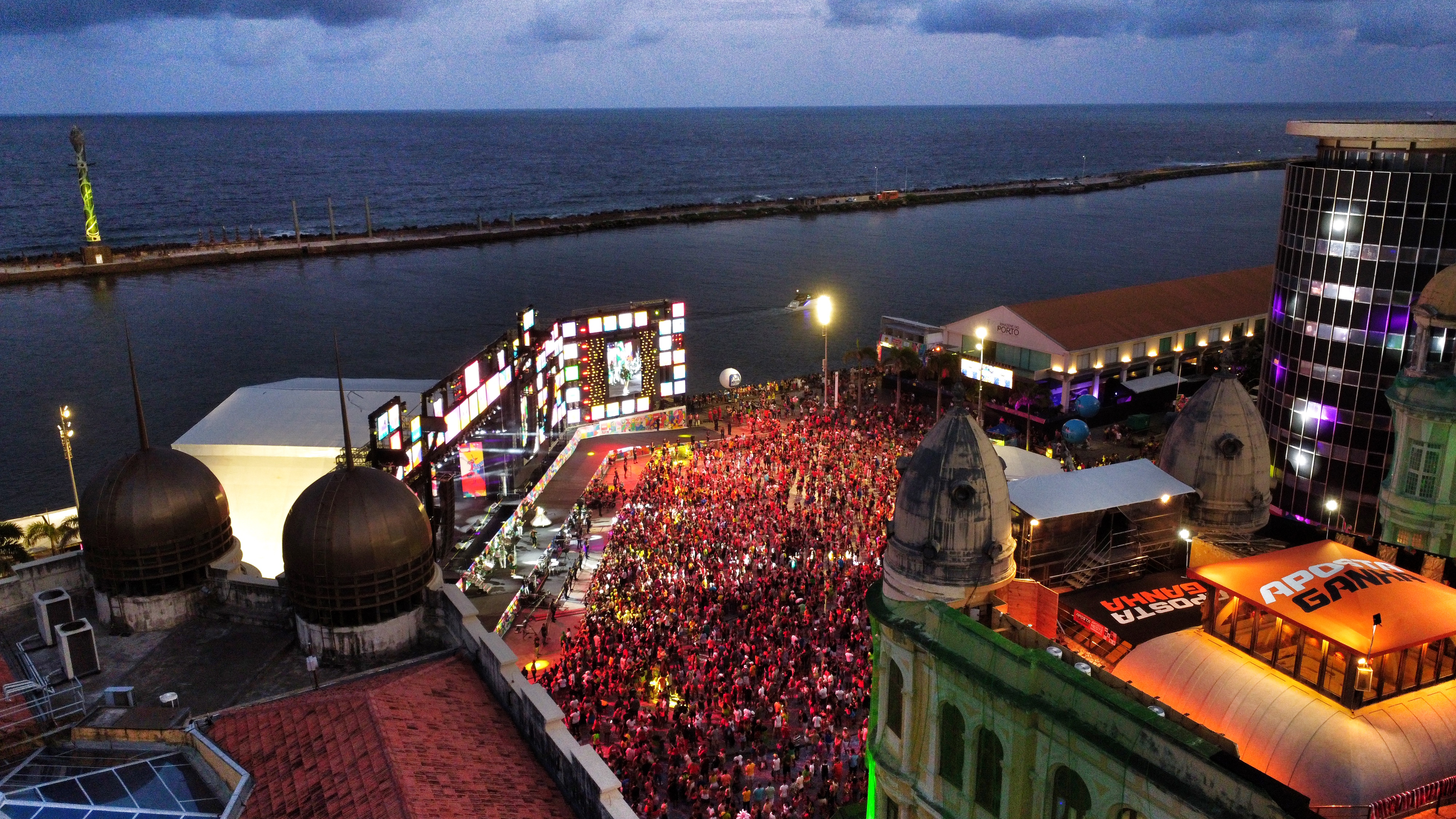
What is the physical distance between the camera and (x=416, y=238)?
147625 mm

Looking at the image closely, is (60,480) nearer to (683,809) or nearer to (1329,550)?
(683,809)

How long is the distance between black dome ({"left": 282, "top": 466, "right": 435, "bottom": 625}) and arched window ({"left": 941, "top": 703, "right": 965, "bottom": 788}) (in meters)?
12.9

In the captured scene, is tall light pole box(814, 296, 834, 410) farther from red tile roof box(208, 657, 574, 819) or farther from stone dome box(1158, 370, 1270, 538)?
red tile roof box(208, 657, 574, 819)

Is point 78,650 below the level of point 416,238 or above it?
above

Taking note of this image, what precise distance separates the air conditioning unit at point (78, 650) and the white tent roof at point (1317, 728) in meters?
21.9

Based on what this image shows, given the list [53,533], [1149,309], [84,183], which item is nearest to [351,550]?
[53,533]

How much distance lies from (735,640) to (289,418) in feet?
71.4

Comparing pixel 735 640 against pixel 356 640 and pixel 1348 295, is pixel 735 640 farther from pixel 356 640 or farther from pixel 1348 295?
pixel 1348 295

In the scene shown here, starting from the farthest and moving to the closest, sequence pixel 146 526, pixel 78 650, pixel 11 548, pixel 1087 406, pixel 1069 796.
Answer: pixel 1087 406, pixel 11 548, pixel 146 526, pixel 78 650, pixel 1069 796

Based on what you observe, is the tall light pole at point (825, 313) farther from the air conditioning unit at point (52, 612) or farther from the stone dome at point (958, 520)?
the air conditioning unit at point (52, 612)

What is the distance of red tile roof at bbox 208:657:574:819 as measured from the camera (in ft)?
59.4

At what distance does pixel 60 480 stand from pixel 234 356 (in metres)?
28.0

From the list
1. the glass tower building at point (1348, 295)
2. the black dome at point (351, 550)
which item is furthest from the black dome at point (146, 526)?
the glass tower building at point (1348, 295)

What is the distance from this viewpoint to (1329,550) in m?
18.1
